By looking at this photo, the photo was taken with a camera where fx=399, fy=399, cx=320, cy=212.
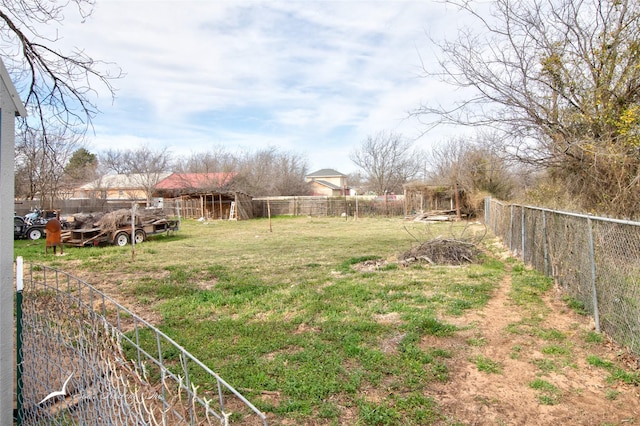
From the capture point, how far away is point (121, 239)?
42.1 ft

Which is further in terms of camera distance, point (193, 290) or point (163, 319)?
point (193, 290)

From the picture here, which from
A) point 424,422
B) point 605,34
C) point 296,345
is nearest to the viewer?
point 424,422

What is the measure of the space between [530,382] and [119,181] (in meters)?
43.7

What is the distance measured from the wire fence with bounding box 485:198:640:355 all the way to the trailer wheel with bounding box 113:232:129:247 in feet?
38.3

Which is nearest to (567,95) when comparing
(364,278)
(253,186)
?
(364,278)

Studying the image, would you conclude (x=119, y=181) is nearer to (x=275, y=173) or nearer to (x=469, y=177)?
(x=275, y=173)

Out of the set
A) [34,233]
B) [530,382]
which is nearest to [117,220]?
[34,233]

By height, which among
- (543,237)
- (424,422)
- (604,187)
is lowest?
(424,422)

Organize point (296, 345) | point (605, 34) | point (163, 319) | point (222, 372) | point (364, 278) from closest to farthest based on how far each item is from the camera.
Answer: point (222, 372) < point (296, 345) < point (163, 319) < point (605, 34) < point (364, 278)

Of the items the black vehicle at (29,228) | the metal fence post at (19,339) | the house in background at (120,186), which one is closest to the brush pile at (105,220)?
the black vehicle at (29,228)

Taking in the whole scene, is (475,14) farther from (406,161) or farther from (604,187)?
(406,161)

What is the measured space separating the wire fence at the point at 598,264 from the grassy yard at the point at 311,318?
1.06 m

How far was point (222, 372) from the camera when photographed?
3518 millimetres

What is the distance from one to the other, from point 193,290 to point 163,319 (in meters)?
1.40
